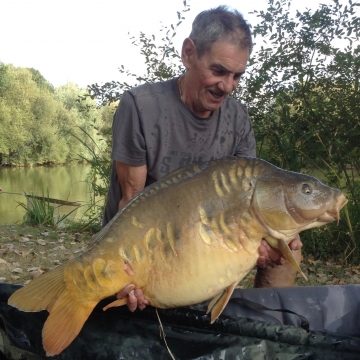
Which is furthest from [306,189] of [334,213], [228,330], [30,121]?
[30,121]

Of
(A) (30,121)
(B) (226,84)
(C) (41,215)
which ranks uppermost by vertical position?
(A) (30,121)

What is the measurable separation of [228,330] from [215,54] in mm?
954

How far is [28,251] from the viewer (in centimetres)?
354

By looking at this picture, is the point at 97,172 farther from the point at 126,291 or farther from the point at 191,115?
the point at 126,291

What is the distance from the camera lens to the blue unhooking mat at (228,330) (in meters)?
1.25

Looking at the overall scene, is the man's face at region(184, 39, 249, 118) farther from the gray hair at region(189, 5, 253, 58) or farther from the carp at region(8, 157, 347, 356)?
the carp at region(8, 157, 347, 356)

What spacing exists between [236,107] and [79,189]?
9736mm

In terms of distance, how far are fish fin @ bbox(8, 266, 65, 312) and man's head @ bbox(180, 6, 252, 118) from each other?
2.90 feet

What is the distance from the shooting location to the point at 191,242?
1151 mm

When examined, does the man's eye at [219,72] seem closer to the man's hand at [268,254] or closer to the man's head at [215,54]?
the man's head at [215,54]

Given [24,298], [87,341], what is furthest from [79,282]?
[87,341]

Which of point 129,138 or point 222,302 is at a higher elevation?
point 129,138

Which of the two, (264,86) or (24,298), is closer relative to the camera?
(24,298)

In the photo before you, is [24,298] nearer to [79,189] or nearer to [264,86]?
[264,86]
